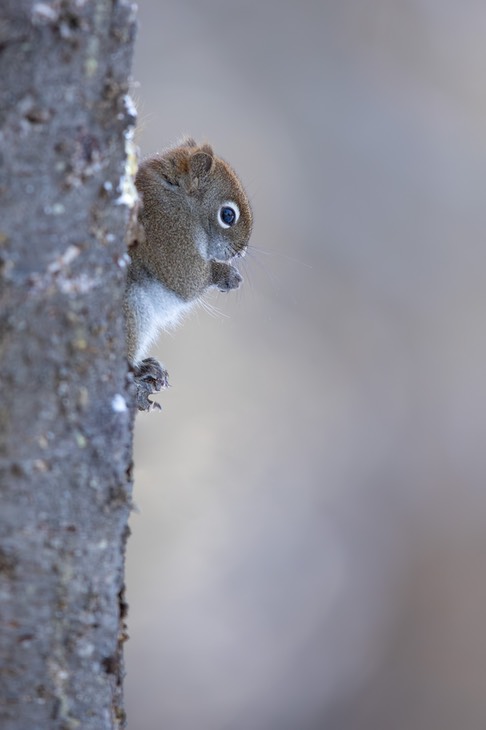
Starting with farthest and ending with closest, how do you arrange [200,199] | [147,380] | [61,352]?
[200,199]
[147,380]
[61,352]

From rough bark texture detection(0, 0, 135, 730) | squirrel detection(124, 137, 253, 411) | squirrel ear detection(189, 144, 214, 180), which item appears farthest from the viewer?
squirrel ear detection(189, 144, 214, 180)

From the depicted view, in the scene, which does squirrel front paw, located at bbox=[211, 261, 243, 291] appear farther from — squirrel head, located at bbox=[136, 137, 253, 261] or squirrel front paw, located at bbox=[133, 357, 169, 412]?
squirrel front paw, located at bbox=[133, 357, 169, 412]

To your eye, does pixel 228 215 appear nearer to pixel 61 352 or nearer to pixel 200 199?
pixel 200 199

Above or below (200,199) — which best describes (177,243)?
below

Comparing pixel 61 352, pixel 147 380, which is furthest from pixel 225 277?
pixel 61 352

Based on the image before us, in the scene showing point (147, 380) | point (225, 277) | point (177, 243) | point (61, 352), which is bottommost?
point (61, 352)

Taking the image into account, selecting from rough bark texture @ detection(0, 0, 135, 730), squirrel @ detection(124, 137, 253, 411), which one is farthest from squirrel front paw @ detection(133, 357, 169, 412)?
rough bark texture @ detection(0, 0, 135, 730)

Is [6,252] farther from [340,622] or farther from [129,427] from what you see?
[340,622]

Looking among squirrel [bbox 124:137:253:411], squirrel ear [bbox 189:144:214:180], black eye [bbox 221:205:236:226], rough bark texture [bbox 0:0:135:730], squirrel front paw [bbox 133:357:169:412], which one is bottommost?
rough bark texture [bbox 0:0:135:730]

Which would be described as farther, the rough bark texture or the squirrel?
the squirrel
